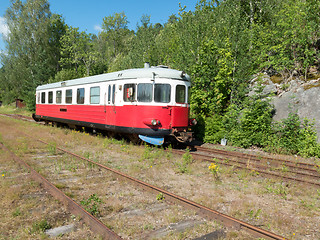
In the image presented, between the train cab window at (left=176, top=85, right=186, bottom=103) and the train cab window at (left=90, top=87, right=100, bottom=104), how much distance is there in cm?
429

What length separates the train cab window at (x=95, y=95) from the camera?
11680mm

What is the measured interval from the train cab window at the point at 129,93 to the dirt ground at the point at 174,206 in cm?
286

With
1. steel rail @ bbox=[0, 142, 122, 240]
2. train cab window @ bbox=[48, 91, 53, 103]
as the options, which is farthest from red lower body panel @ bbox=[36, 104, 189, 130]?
train cab window @ bbox=[48, 91, 53, 103]

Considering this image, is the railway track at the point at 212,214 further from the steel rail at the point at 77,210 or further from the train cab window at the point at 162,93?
the train cab window at the point at 162,93

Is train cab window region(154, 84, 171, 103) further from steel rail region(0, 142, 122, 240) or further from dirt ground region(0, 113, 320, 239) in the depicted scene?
steel rail region(0, 142, 122, 240)

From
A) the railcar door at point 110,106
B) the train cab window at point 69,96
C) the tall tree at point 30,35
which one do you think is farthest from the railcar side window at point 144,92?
the tall tree at point 30,35

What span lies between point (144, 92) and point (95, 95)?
11.7 feet

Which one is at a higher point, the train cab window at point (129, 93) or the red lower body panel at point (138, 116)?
the train cab window at point (129, 93)

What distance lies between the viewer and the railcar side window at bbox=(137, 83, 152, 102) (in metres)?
9.52

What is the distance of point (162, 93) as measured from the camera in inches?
375

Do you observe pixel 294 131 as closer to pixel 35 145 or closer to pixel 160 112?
pixel 160 112

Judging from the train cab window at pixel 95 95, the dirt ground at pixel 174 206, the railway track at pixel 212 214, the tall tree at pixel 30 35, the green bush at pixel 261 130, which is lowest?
the dirt ground at pixel 174 206

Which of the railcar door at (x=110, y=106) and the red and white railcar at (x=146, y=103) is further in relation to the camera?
the railcar door at (x=110, y=106)

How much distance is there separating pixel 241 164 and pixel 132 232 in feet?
17.4
